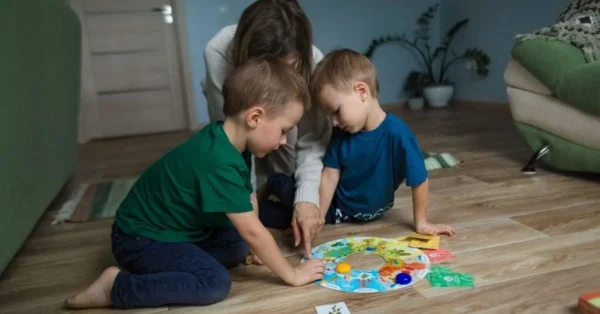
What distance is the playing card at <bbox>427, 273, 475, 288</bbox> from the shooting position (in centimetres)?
97

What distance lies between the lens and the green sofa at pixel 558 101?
1.52 metres

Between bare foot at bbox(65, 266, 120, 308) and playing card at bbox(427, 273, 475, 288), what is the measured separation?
0.61 meters

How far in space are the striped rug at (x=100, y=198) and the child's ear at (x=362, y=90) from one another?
0.80 m

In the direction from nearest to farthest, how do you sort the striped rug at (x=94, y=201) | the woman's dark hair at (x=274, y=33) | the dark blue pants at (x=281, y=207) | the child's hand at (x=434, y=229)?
the woman's dark hair at (x=274, y=33)
the child's hand at (x=434, y=229)
the dark blue pants at (x=281, y=207)
the striped rug at (x=94, y=201)

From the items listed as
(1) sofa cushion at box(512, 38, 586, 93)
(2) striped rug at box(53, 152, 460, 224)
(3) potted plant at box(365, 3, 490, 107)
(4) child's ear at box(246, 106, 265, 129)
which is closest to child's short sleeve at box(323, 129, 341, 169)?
(4) child's ear at box(246, 106, 265, 129)

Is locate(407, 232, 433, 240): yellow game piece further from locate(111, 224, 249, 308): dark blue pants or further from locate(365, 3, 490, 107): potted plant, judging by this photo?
locate(365, 3, 490, 107): potted plant

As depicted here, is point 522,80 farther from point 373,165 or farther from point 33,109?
point 33,109

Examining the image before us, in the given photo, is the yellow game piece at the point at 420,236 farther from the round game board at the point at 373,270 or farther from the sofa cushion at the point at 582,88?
the sofa cushion at the point at 582,88

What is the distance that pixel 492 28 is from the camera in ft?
10.8

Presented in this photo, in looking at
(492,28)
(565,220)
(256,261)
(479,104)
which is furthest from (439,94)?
(256,261)

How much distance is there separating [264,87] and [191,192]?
0.25m

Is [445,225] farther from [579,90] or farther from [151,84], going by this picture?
[151,84]

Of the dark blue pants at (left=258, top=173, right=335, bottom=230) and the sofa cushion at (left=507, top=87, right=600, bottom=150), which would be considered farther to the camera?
the sofa cushion at (left=507, top=87, right=600, bottom=150)

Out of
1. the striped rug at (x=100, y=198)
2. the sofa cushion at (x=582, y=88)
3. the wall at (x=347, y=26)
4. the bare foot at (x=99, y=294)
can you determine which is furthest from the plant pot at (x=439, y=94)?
the bare foot at (x=99, y=294)
